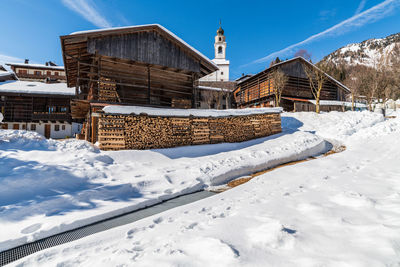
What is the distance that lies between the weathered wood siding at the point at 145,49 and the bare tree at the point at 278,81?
1549 centimetres

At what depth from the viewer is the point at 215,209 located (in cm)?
418

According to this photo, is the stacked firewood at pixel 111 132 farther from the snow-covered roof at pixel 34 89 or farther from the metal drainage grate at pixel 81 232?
the snow-covered roof at pixel 34 89

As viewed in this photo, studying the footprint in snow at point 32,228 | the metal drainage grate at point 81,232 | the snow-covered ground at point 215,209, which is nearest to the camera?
the snow-covered ground at point 215,209

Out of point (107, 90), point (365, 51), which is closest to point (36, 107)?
point (107, 90)

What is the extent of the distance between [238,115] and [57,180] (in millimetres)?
10527


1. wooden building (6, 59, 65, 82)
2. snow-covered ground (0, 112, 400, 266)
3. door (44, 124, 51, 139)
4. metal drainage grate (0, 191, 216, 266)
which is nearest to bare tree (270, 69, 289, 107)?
snow-covered ground (0, 112, 400, 266)

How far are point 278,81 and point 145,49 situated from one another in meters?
19.2

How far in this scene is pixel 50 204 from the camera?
455cm

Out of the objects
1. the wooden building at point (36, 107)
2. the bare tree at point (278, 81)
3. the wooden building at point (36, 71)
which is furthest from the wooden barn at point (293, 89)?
the wooden building at point (36, 71)

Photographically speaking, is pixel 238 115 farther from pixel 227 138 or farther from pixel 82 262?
Answer: pixel 82 262

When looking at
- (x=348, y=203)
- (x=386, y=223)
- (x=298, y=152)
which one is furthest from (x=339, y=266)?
(x=298, y=152)

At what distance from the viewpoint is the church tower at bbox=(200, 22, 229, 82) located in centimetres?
5469

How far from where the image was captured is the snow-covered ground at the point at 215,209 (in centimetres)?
243

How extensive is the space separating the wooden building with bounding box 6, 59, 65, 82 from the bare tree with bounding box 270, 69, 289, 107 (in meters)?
41.1
